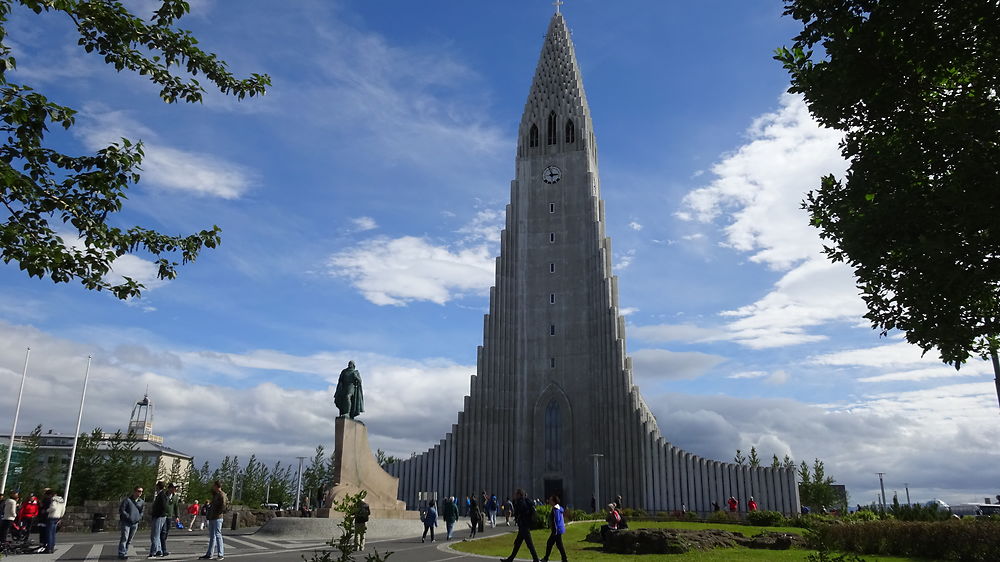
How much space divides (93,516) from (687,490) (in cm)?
3712

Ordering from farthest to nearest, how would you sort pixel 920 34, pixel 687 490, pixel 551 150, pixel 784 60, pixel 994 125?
pixel 551 150 → pixel 687 490 → pixel 784 60 → pixel 920 34 → pixel 994 125

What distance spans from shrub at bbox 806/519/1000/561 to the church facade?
2685cm

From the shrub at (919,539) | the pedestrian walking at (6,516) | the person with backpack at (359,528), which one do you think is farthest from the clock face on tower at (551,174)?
the pedestrian walking at (6,516)

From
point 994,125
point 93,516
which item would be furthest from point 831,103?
point 93,516

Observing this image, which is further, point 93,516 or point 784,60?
point 93,516

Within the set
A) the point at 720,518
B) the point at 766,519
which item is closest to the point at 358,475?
the point at 766,519

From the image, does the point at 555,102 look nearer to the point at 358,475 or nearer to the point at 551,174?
the point at 551,174

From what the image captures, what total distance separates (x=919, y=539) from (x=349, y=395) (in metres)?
18.4

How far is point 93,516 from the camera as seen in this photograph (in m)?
26.0

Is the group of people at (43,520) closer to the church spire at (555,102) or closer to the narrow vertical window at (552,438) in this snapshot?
the narrow vertical window at (552,438)

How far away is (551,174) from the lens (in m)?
60.1

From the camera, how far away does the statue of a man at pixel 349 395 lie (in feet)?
83.8

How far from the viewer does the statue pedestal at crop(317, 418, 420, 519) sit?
24.8m

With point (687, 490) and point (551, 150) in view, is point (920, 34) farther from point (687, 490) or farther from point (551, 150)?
point (551, 150)
